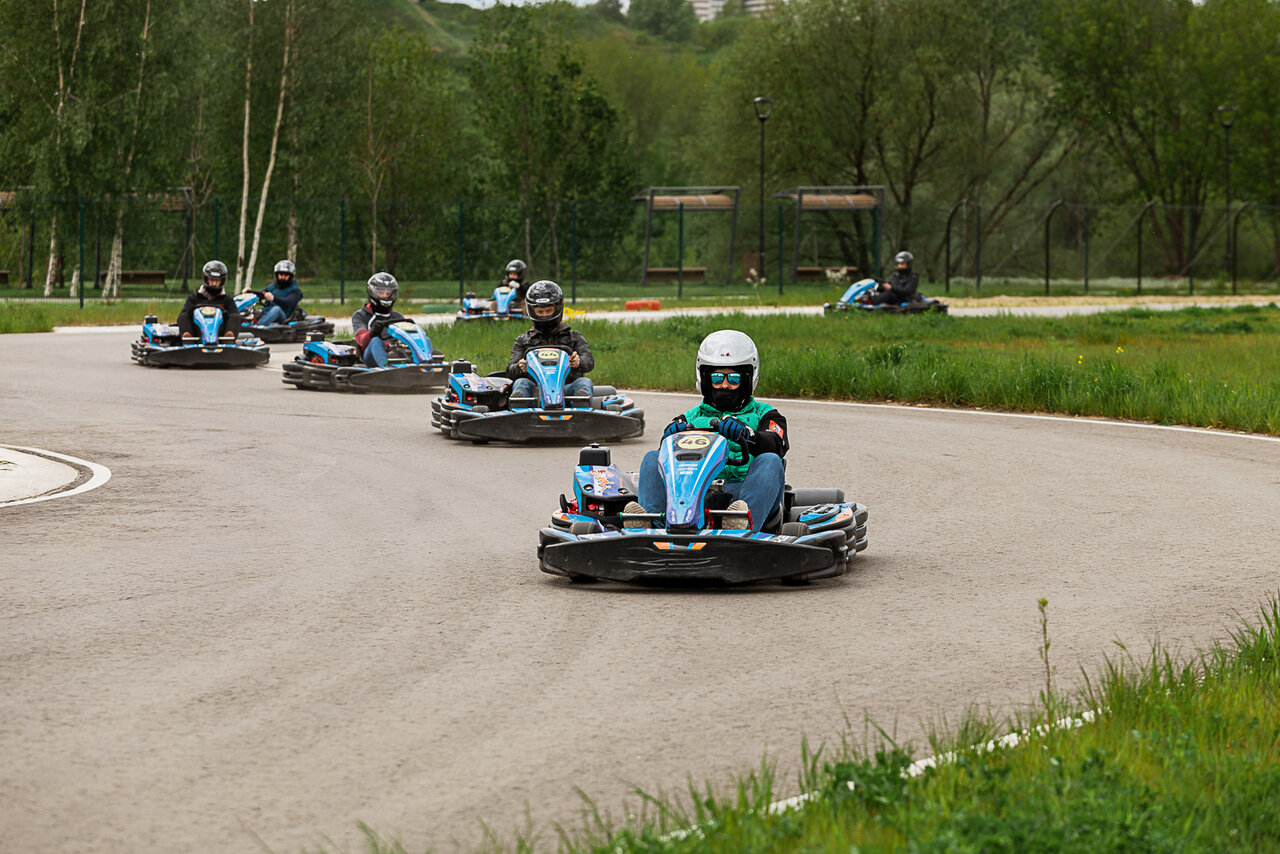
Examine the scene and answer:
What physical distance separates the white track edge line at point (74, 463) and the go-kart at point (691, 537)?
4.26 meters

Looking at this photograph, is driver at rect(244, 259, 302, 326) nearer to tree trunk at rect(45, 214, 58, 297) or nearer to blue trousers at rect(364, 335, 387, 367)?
blue trousers at rect(364, 335, 387, 367)

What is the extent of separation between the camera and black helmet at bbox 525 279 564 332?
582 inches

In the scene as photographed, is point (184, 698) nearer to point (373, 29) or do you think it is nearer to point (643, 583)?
A: point (643, 583)

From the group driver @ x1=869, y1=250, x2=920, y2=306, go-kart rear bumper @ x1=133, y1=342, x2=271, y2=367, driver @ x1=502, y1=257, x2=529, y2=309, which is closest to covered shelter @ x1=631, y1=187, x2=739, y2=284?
driver @ x1=869, y1=250, x2=920, y2=306

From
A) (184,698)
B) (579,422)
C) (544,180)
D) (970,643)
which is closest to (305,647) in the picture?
(184,698)

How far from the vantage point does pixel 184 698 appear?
18.4 feet

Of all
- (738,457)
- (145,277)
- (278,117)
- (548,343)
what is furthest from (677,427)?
(145,277)

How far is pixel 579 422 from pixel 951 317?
17561mm

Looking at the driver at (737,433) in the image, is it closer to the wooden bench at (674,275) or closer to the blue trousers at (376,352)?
the blue trousers at (376,352)

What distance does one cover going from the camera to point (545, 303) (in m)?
14.8

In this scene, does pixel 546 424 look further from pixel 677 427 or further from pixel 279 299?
pixel 279 299

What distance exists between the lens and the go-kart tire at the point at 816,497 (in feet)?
28.7

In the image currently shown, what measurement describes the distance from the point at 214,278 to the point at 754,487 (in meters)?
16.6

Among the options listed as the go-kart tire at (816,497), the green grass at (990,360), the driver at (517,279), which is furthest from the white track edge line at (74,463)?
the driver at (517,279)
